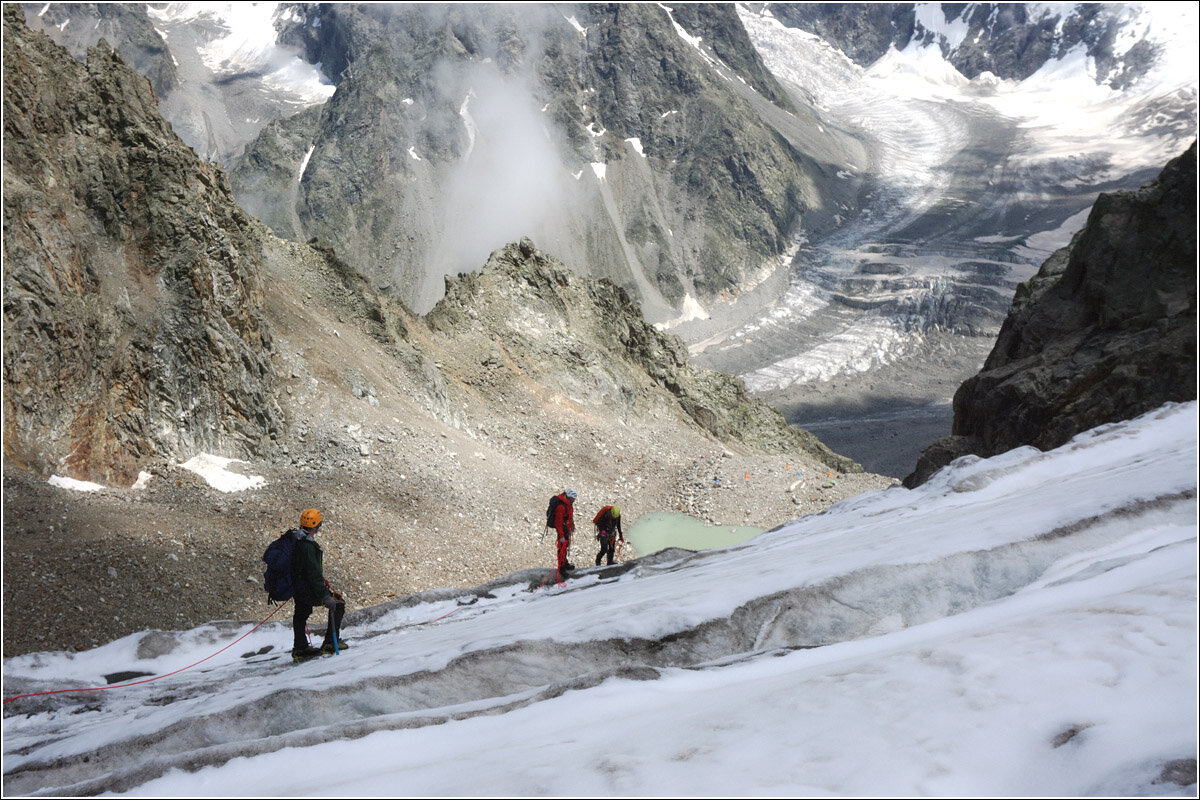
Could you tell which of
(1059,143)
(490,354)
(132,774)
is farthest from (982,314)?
(132,774)

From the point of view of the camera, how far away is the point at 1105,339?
50.4 feet

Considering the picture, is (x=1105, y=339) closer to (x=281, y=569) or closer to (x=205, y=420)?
(x=281, y=569)

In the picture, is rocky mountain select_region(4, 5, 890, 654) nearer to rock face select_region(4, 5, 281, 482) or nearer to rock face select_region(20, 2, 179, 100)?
rock face select_region(4, 5, 281, 482)

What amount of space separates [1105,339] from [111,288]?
73.2 ft

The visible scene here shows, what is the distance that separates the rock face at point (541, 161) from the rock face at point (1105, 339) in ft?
331

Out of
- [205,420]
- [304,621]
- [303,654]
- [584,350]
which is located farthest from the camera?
[584,350]

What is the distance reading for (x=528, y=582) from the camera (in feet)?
42.6

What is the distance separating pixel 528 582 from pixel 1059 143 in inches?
8285

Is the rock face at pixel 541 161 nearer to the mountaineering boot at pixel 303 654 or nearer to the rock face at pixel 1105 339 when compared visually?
the rock face at pixel 1105 339

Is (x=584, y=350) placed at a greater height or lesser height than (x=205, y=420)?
greater

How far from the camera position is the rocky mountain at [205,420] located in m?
14.0

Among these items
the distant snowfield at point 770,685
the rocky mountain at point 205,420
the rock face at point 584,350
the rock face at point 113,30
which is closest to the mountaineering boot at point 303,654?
the distant snowfield at point 770,685

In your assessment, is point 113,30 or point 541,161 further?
point 113,30

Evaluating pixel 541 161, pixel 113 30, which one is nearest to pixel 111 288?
pixel 541 161
